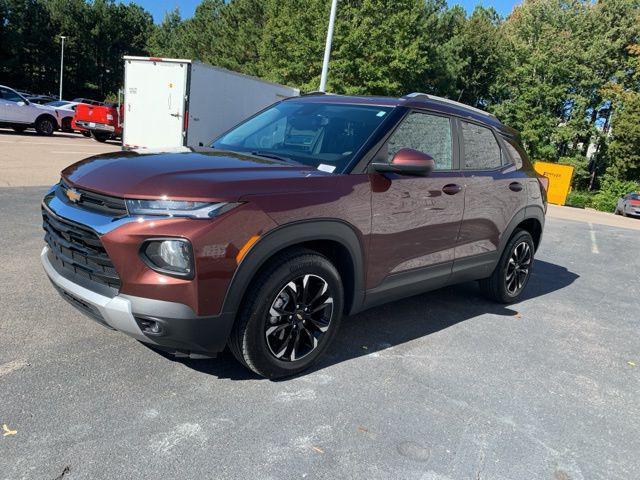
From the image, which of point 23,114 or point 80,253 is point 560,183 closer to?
point 23,114

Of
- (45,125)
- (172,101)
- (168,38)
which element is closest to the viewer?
(172,101)

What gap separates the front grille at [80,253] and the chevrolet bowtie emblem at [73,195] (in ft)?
0.43

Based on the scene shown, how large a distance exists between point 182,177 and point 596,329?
430 cm

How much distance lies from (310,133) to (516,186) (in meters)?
2.29

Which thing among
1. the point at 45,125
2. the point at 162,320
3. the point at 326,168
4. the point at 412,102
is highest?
the point at 412,102

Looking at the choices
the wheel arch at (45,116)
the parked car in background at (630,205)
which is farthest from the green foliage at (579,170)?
the wheel arch at (45,116)

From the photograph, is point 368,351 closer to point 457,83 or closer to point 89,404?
point 89,404

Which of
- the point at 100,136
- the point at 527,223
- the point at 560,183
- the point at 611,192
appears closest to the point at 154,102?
the point at 100,136

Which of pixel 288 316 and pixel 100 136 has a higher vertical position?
pixel 288 316

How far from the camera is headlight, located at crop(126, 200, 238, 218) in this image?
263 cm

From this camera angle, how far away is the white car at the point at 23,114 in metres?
18.8

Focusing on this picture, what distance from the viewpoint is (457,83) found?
40.2 m

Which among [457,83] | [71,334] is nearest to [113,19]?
[457,83]

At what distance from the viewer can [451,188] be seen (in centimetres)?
409
